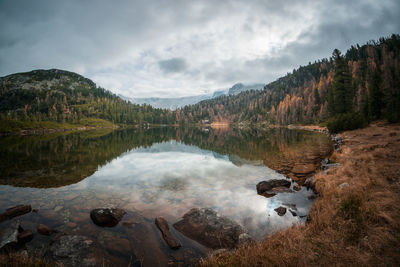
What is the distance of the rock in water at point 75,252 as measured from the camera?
7.11 meters

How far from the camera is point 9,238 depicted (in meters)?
8.04

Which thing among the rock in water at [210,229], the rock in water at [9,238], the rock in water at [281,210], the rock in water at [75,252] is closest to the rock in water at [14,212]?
the rock in water at [9,238]

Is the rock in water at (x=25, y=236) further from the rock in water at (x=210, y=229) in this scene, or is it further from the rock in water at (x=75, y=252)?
the rock in water at (x=210, y=229)

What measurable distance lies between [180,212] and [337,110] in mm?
77015

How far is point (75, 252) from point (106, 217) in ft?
9.44

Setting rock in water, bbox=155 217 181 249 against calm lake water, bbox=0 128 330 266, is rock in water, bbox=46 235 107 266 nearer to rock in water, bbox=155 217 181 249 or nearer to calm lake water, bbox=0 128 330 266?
calm lake water, bbox=0 128 330 266

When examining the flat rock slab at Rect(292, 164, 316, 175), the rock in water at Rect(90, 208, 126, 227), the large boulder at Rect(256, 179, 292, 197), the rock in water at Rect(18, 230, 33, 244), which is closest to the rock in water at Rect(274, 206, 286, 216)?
the large boulder at Rect(256, 179, 292, 197)

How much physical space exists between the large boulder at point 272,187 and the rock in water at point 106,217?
10.7 meters

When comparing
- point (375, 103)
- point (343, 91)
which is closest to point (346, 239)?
point (375, 103)

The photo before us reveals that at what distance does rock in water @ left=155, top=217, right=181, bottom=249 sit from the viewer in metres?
8.37

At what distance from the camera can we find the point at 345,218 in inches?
288

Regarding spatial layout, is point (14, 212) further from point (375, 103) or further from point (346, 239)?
point (375, 103)

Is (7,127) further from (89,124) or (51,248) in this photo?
(51,248)

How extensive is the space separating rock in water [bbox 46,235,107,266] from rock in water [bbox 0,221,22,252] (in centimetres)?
A: 169
